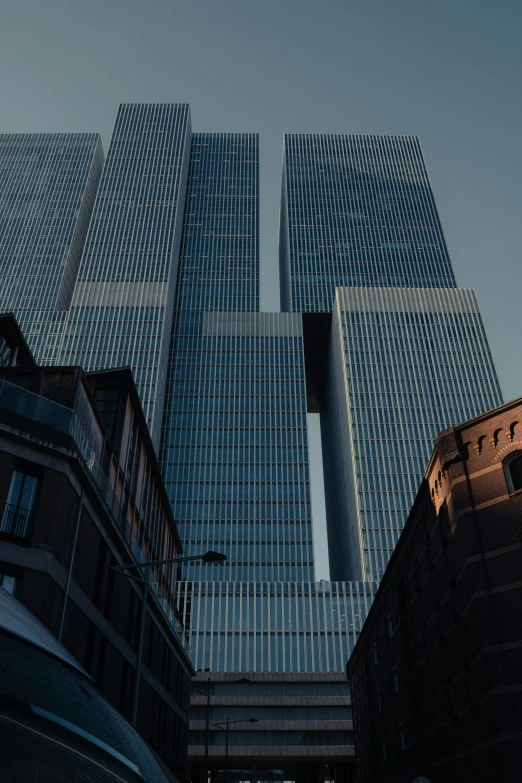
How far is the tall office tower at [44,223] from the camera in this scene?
450 feet

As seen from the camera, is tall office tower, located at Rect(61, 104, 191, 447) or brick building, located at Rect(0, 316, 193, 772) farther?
tall office tower, located at Rect(61, 104, 191, 447)

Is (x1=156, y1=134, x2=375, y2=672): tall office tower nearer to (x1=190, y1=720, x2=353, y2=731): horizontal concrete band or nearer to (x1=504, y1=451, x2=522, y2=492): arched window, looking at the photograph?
(x1=190, y1=720, x2=353, y2=731): horizontal concrete band

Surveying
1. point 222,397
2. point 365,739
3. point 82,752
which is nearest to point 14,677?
point 82,752

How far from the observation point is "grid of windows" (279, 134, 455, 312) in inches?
5935

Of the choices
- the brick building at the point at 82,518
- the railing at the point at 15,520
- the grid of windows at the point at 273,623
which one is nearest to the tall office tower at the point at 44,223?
the grid of windows at the point at 273,623

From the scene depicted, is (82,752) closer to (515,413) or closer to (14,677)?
(14,677)

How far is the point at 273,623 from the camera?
102 m

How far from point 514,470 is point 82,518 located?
1800cm

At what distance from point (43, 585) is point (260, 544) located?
9839 cm

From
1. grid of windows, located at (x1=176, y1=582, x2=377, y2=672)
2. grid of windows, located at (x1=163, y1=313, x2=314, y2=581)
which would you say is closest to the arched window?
grid of windows, located at (x1=176, y1=582, x2=377, y2=672)

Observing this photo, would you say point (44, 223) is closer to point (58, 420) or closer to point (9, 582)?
point (58, 420)

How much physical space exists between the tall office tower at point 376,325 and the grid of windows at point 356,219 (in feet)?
1.04

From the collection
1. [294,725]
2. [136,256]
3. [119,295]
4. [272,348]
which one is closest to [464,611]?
[294,725]

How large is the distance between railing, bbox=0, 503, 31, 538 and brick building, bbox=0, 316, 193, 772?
0.04m
